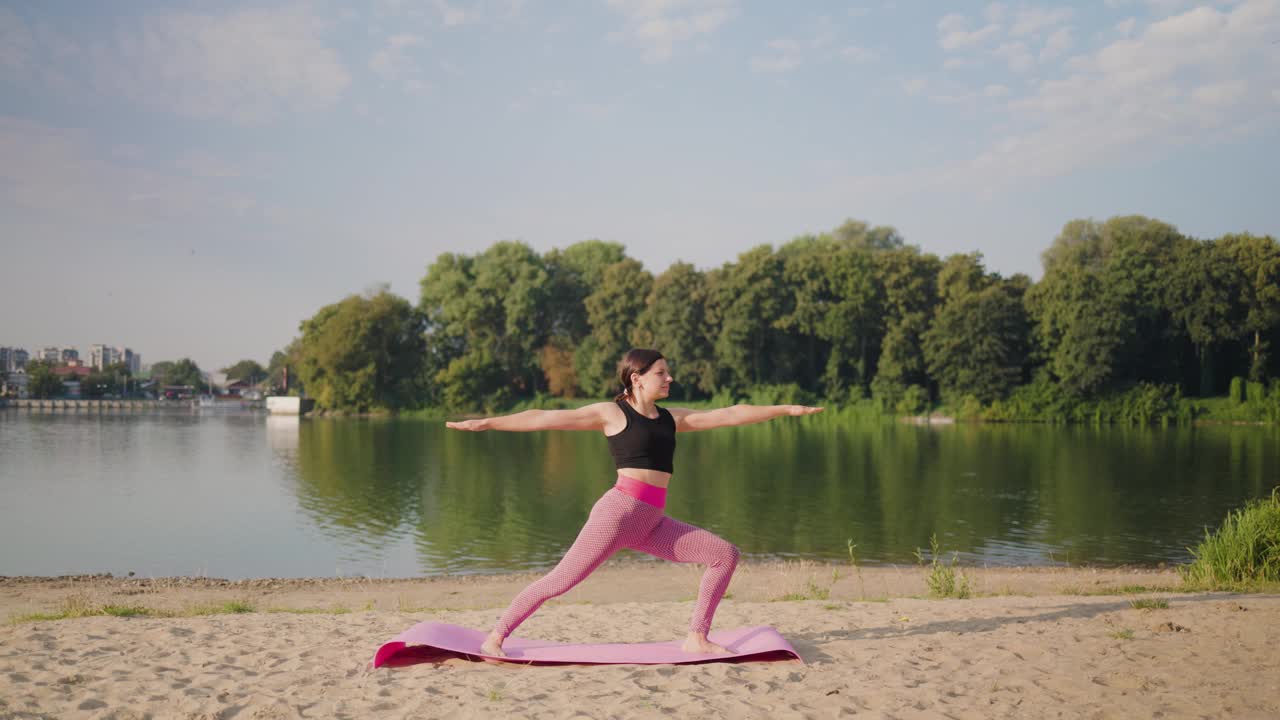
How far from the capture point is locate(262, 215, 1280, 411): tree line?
60.9 metres

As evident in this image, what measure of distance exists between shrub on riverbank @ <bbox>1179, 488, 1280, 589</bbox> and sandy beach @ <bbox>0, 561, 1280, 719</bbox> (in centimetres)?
142

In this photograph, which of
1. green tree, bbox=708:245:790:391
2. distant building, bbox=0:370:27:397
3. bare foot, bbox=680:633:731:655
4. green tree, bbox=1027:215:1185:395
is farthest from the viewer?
distant building, bbox=0:370:27:397

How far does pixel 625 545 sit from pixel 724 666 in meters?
1.14

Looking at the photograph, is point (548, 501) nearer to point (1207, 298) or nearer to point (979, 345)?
point (979, 345)

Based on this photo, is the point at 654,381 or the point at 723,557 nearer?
the point at 654,381

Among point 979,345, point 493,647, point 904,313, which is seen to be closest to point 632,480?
point 493,647

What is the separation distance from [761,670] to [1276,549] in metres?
8.05

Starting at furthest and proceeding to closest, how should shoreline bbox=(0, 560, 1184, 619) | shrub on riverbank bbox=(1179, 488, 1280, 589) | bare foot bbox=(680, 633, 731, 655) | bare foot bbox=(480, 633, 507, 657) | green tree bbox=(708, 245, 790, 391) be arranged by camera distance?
green tree bbox=(708, 245, 790, 391) → shoreline bbox=(0, 560, 1184, 619) → shrub on riverbank bbox=(1179, 488, 1280, 589) → bare foot bbox=(680, 633, 731, 655) → bare foot bbox=(480, 633, 507, 657)

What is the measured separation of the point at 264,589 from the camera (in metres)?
13.6

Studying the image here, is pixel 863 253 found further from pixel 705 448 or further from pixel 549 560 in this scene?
pixel 549 560

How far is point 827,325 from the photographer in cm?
6950

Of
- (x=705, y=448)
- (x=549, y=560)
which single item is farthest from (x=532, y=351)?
(x=549, y=560)

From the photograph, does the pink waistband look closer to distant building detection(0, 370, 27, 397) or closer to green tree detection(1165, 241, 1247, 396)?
green tree detection(1165, 241, 1247, 396)

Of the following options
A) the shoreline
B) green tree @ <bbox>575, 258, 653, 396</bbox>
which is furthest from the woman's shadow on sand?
green tree @ <bbox>575, 258, 653, 396</bbox>
